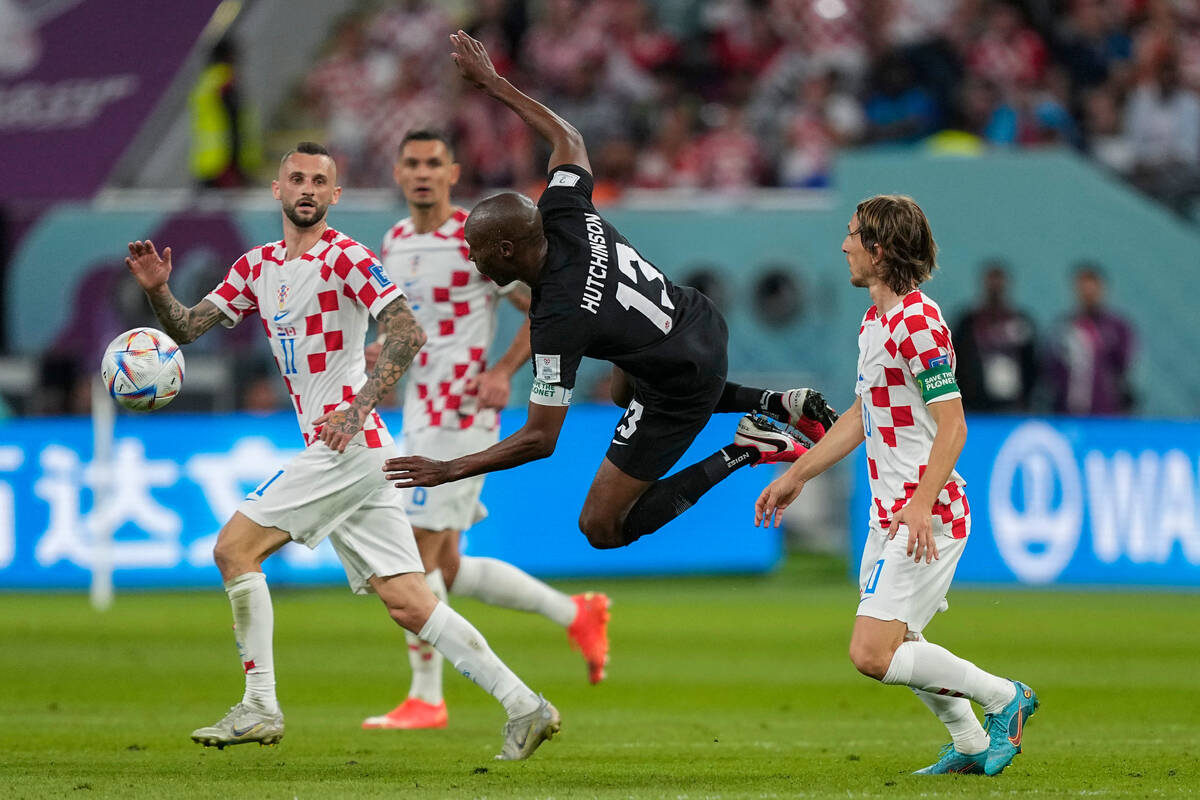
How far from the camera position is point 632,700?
9.73 meters

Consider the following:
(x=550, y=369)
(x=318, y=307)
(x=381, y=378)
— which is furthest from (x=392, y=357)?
(x=550, y=369)

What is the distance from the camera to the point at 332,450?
6.88 metres

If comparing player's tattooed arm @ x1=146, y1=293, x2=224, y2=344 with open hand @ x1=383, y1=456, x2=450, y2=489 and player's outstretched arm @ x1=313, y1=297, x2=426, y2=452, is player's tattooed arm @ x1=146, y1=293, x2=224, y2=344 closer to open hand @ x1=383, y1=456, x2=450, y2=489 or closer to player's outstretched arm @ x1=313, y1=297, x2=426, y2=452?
→ player's outstretched arm @ x1=313, y1=297, x2=426, y2=452

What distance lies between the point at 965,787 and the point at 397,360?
8.91 ft

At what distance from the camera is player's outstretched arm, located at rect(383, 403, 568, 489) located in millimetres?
6504

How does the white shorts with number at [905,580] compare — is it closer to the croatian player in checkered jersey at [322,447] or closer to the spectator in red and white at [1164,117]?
the croatian player in checkered jersey at [322,447]

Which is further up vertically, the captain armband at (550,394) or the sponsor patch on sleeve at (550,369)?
the sponsor patch on sleeve at (550,369)

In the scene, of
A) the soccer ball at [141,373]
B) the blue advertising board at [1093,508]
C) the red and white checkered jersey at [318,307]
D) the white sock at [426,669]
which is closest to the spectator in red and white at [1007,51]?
the blue advertising board at [1093,508]

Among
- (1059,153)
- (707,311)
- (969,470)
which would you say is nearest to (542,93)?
(1059,153)

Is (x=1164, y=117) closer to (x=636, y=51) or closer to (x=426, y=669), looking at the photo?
(x=636, y=51)

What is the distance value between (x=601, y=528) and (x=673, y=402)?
25.4 inches

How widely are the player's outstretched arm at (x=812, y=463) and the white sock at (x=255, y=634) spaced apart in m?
2.04

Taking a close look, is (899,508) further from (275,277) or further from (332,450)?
(275,277)

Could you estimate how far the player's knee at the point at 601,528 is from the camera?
7.52 meters
